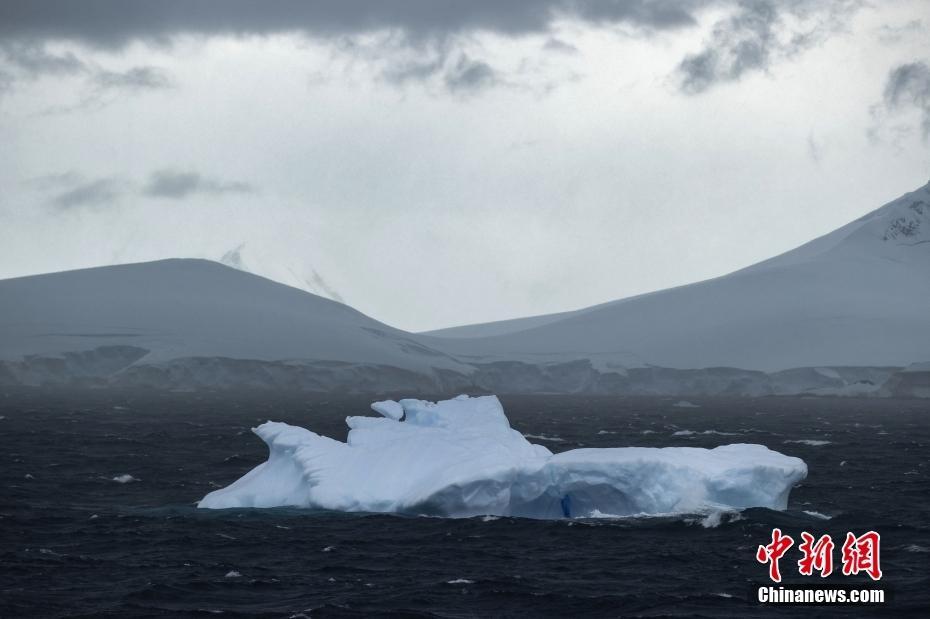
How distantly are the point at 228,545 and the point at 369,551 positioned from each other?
3114mm

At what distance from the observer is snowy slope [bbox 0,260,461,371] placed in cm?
12375

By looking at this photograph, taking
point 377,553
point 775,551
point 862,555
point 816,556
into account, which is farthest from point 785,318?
point 377,553

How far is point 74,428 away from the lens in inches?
2314

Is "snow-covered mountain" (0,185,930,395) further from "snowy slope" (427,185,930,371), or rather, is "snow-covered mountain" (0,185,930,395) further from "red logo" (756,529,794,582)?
"red logo" (756,529,794,582)

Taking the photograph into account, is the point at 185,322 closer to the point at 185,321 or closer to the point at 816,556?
the point at 185,321

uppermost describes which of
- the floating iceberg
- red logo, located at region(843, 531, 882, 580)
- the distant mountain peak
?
the distant mountain peak

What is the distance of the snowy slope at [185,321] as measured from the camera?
406ft

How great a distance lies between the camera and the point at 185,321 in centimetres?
13175

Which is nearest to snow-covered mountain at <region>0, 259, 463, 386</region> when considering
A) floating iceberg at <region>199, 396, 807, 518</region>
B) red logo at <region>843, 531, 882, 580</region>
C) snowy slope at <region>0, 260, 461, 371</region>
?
snowy slope at <region>0, 260, 461, 371</region>

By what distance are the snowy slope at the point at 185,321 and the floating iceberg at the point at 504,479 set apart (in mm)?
89251

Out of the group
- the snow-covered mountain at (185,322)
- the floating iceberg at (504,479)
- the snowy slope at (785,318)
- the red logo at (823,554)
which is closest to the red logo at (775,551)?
the red logo at (823,554)

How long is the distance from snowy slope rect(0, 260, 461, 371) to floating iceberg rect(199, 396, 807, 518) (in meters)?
89.3

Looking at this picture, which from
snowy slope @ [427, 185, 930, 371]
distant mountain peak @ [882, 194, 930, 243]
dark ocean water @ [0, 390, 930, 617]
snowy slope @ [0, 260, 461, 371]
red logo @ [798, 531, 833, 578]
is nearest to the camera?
dark ocean water @ [0, 390, 930, 617]

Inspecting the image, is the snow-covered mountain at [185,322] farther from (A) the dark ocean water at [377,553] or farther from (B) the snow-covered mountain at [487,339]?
(A) the dark ocean water at [377,553]
